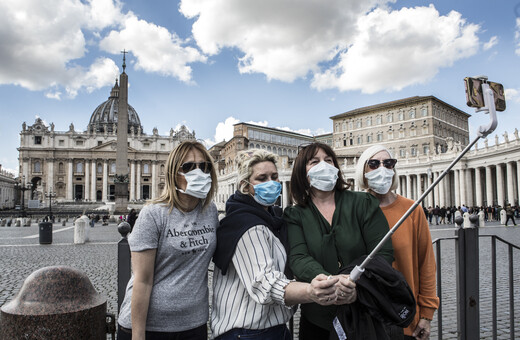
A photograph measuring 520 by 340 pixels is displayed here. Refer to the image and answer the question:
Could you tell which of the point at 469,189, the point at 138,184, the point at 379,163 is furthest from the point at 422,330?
the point at 138,184

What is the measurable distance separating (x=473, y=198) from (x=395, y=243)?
49.6 metres

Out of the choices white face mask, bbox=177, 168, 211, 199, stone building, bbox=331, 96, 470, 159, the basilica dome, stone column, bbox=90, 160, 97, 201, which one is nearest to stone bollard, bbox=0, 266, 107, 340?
white face mask, bbox=177, 168, 211, 199

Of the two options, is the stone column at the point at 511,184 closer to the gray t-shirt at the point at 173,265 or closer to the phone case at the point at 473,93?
the phone case at the point at 473,93

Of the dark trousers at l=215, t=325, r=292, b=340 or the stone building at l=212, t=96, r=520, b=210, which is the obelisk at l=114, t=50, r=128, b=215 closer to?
the stone building at l=212, t=96, r=520, b=210

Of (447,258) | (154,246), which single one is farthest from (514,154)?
(154,246)

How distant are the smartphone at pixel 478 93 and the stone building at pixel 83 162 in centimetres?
8092

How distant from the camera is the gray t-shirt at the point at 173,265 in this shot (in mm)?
2061

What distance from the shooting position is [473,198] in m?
44.9

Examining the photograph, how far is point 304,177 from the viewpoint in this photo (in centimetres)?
258

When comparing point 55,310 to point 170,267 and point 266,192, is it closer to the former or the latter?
point 170,267

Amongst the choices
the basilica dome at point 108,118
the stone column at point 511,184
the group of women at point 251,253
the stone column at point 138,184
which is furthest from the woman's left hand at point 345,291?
A: the basilica dome at point 108,118

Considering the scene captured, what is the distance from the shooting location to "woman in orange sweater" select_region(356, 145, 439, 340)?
8.07 ft

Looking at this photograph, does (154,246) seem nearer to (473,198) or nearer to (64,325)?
(64,325)

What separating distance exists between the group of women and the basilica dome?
10008 centimetres
